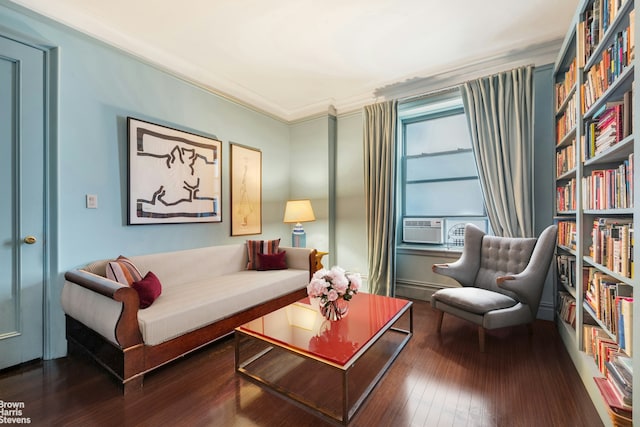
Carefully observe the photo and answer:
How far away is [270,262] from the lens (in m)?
3.22

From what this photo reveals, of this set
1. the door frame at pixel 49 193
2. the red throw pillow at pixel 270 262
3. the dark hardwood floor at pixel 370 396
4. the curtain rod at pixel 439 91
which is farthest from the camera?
the red throw pillow at pixel 270 262

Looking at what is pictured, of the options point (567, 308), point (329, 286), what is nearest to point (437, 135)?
point (567, 308)

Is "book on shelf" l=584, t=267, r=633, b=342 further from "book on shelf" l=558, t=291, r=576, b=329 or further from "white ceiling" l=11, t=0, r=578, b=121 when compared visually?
"white ceiling" l=11, t=0, r=578, b=121

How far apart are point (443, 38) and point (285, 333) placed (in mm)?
2898

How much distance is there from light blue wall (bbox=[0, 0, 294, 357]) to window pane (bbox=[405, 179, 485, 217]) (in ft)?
8.81

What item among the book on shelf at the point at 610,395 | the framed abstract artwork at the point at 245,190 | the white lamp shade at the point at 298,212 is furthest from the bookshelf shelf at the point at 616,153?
the framed abstract artwork at the point at 245,190

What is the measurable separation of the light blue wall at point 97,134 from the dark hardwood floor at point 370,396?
1.97 ft

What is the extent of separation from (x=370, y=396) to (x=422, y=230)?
7.84 feet

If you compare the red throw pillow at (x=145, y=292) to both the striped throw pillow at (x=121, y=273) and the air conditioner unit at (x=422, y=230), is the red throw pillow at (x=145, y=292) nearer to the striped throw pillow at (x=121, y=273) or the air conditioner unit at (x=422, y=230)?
the striped throw pillow at (x=121, y=273)

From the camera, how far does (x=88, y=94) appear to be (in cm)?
222

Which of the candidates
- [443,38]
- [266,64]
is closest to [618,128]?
[443,38]

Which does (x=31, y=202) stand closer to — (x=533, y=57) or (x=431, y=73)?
(x=431, y=73)

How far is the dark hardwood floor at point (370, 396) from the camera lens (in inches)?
57.0

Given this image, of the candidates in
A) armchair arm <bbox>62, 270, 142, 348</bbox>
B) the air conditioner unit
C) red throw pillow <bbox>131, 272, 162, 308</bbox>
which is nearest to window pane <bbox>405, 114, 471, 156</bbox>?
the air conditioner unit
